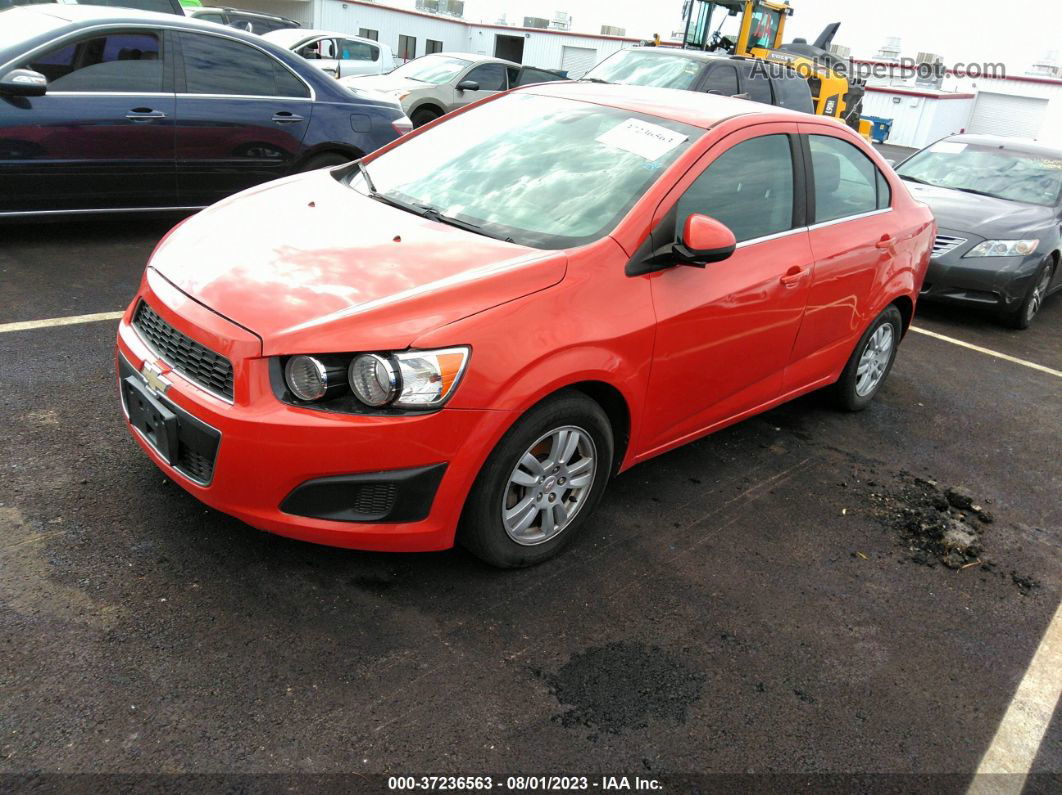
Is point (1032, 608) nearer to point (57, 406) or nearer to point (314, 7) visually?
point (57, 406)

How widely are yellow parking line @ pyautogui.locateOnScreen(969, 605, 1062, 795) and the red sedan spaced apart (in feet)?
5.01

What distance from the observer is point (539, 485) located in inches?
123

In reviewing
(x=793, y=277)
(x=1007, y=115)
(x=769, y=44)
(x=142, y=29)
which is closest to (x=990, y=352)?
(x=793, y=277)

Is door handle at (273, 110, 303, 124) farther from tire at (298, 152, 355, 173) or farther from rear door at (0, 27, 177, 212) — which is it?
rear door at (0, 27, 177, 212)

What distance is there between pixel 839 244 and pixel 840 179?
40cm

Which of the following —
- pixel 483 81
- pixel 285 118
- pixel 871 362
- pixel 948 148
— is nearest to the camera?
pixel 871 362

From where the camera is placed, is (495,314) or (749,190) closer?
(495,314)

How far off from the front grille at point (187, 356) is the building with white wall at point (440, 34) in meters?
36.3

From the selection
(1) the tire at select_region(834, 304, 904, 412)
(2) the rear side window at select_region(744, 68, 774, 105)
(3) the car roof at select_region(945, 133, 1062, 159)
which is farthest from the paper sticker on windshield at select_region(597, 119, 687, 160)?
(2) the rear side window at select_region(744, 68, 774, 105)

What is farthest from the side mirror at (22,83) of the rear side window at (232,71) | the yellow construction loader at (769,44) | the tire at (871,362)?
the yellow construction loader at (769,44)

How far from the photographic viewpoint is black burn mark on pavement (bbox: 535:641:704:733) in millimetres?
2602

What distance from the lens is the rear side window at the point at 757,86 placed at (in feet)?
34.3

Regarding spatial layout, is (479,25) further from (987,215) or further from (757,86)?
(987,215)

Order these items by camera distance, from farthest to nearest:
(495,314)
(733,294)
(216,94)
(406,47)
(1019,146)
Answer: (406,47)
(1019,146)
(216,94)
(733,294)
(495,314)
